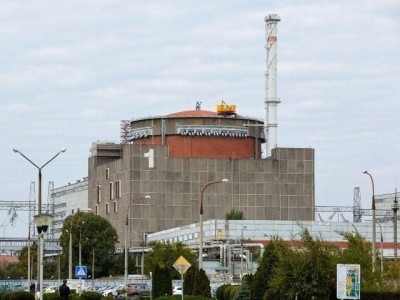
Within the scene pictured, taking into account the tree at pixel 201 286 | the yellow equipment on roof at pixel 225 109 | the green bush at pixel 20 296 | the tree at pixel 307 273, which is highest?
the yellow equipment on roof at pixel 225 109

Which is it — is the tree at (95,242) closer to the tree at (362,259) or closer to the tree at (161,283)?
the tree at (161,283)

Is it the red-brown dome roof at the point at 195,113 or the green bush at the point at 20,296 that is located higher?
the red-brown dome roof at the point at 195,113

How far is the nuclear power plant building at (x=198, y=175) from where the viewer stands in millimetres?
165875

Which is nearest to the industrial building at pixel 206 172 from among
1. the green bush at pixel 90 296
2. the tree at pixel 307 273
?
the green bush at pixel 90 296

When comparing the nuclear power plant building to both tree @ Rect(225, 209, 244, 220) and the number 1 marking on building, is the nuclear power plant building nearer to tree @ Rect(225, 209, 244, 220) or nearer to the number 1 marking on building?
the number 1 marking on building

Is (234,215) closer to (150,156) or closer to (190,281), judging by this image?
(150,156)

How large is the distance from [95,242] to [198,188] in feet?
101

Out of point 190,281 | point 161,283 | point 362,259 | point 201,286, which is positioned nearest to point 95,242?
point 161,283

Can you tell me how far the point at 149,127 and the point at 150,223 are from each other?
19.9m

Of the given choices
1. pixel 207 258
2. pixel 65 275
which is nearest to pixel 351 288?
pixel 207 258

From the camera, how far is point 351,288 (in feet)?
136

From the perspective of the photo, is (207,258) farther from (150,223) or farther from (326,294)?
(326,294)

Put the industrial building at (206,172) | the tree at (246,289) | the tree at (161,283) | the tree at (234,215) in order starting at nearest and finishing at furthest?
the tree at (246,289) < the tree at (161,283) < the tree at (234,215) < the industrial building at (206,172)

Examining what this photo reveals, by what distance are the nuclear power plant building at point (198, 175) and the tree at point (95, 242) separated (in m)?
17.6
